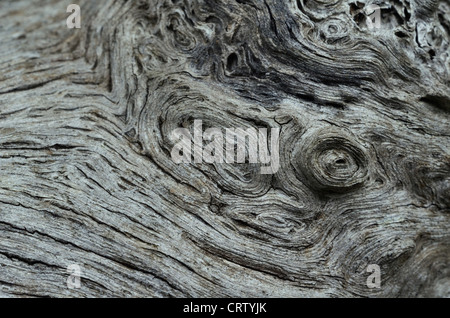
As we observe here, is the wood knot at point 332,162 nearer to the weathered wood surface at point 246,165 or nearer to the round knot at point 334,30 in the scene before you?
the weathered wood surface at point 246,165

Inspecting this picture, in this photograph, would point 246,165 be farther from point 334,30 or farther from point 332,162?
point 334,30

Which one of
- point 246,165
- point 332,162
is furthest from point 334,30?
point 246,165

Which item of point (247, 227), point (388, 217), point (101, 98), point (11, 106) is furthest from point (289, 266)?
point (11, 106)

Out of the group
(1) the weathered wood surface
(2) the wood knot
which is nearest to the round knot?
(1) the weathered wood surface

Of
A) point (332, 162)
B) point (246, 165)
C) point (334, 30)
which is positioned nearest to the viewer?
point (332, 162)

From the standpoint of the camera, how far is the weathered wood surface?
12.9 feet

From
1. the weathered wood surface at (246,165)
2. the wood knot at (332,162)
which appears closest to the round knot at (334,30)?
the weathered wood surface at (246,165)

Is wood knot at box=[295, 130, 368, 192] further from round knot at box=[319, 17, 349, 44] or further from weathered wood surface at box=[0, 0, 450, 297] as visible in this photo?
round knot at box=[319, 17, 349, 44]

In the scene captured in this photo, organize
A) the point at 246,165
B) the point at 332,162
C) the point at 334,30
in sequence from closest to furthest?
the point at 332,162 < the point at 246,165 < the point at 334,30

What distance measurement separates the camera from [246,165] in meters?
4.27

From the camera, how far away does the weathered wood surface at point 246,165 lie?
3.94 metres

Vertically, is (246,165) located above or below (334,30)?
below

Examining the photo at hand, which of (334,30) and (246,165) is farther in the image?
(334,30)
